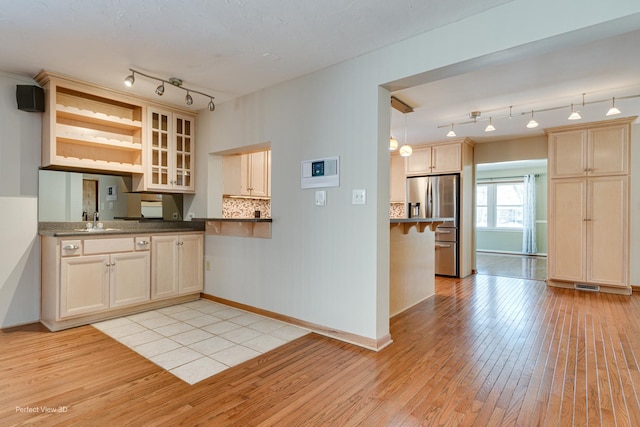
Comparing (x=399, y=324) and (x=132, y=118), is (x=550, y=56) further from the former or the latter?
(x=132, y=118)

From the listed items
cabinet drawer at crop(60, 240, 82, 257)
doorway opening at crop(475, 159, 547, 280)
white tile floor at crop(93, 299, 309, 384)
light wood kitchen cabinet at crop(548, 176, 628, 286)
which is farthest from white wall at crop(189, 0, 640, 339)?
doorway opening at crop(475, 159, 547, 280)

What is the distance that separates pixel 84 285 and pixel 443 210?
17.7ft

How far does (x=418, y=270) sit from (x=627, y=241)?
10.1ft

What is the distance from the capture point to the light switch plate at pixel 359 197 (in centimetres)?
277

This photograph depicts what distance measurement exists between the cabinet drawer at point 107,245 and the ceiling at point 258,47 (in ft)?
5.32

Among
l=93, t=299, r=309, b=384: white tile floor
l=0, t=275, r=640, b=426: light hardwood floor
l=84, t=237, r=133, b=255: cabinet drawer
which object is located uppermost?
l=84, t=237, r=133, b=255: cabinet drawer

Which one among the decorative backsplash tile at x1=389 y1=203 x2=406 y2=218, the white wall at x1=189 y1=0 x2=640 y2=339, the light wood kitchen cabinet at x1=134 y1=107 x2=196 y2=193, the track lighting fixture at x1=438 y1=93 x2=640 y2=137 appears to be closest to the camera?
the white wall at x1=189 y1=0 x2=640 y2=339

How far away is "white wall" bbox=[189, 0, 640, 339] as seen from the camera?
2088 millimetres

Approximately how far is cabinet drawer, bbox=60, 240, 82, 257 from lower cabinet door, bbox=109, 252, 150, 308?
31 centimetres

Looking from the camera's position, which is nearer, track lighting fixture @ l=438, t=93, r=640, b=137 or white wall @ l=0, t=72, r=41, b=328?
white wall @ l=0, t=72, r=41, b=328

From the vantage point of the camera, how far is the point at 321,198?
3066 mm

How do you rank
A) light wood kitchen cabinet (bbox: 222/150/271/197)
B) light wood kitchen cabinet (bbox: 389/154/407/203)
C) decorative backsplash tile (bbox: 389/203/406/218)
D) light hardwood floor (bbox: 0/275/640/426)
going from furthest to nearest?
decorative backsplash tile (bbox: 389/203/406/218), light wood kitchen cabinet (bbox: 389/154/407/203), light wood kitchen cabinet (bbox: 222/150/271/197), light hardwood floor (bbox: 0/275/640/426)

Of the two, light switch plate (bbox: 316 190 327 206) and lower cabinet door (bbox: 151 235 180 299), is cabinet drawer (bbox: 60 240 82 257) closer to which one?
lower cabinet door (bbox: 151 235 180 299)

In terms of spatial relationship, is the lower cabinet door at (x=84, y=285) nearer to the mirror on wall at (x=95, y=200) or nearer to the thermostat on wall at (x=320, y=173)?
the mirror on wall at (x=95, y=200)
